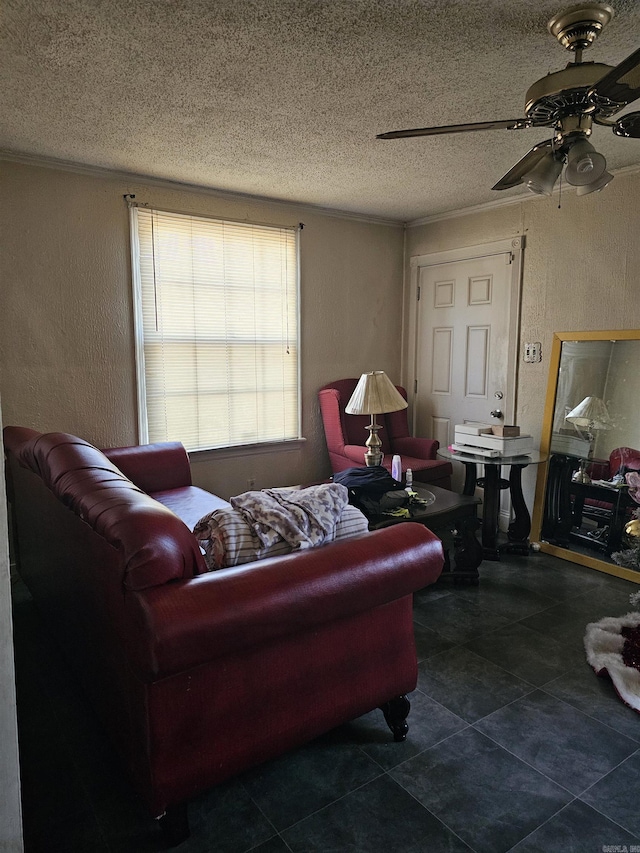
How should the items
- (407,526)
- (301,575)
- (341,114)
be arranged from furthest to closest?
(341,114)
(407,526)
(301,575)

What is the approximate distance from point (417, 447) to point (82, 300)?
2640mm

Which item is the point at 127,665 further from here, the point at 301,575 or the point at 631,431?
the point at 631,431

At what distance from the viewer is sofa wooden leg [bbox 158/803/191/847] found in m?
1.52

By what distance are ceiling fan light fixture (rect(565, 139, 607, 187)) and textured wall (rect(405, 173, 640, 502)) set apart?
178 centimetres

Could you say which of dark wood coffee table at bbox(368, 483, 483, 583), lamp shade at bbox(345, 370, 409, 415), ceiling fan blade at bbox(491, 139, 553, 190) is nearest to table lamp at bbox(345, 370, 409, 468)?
lamp shade at bbox(345, 370, 409, 415)

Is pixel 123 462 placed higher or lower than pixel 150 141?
lower

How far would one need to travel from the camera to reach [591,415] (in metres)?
3.66

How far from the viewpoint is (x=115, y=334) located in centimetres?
363

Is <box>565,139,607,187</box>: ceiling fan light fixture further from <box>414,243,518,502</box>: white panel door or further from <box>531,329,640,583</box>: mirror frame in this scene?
<box>414,243,518,502</box>: white panel door

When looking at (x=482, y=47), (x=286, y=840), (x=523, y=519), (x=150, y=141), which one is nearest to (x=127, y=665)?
(x=286, y=840)

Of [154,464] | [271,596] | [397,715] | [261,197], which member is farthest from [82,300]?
[397,715]

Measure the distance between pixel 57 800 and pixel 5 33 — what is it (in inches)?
102

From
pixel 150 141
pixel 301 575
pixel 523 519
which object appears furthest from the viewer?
pixel 523 519

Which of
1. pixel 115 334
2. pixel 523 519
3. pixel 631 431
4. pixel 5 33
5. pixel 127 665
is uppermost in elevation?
pixel 5 33
